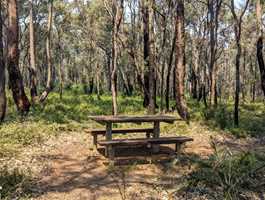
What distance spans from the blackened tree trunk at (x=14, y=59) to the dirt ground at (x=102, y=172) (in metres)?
3.27

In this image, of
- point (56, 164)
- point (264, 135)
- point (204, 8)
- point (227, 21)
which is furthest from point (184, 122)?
point (227, 21)

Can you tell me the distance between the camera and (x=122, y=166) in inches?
302

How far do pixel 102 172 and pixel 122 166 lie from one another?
542 mm

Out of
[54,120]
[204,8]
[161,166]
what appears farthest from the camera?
[204,8]

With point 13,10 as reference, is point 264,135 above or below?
below

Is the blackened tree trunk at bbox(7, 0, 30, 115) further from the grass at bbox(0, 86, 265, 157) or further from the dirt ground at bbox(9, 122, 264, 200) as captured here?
the dirt ground at bbox(9, 122, 264, 200)

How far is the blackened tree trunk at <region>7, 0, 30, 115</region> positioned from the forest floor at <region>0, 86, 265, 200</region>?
0.53 meters

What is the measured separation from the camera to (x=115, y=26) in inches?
565

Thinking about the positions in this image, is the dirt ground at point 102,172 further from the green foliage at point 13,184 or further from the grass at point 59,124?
the grass at point 59,124

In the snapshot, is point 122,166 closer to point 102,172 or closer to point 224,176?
point 102,172

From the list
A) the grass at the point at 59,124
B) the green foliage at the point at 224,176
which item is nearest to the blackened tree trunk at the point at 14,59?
the grass at the point at 59,124

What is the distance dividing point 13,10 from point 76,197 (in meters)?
8.80

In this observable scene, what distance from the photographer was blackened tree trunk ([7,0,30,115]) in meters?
12.4

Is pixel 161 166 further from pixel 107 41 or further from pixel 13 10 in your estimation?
pixel 107 41
